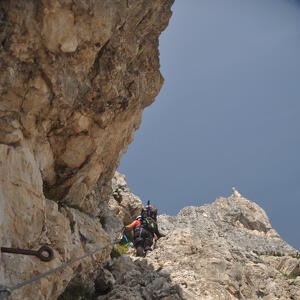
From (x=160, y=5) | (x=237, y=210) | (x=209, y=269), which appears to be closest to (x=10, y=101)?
(x=160, y=5)

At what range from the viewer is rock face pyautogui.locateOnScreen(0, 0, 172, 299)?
417 inches

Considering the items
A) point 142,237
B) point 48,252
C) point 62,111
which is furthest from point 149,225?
point 48,252

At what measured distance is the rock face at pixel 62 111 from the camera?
10594 mm

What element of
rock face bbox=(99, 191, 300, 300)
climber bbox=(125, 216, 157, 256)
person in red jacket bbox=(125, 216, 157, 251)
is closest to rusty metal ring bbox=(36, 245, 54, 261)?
rock face bbox=(99, 191, 300, 300)

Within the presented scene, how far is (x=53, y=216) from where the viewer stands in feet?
42.7

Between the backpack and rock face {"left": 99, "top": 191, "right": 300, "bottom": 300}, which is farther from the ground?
the backpack

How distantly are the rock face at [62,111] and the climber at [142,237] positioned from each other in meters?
3.94

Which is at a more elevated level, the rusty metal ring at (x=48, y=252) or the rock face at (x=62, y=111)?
the rock face at (x=62, y=111)

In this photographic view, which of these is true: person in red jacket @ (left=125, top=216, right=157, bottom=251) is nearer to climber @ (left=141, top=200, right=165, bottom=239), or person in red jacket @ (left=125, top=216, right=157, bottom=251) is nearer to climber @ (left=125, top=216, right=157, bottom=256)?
climber @ (left=125, top=216, right=157, bottom=256)

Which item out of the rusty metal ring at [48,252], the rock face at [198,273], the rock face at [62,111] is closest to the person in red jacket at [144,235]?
the rock face at [198,273]

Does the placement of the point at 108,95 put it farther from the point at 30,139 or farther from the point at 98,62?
the point at 30,139

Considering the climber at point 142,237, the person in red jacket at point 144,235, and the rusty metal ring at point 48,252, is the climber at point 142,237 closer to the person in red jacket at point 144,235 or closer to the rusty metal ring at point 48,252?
the person in red jacket at point 144,235

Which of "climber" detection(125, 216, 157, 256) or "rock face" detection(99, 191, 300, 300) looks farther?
"climber" detection(125, 216, 157, 256)

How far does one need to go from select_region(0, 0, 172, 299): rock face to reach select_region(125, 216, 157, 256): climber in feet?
12.9
